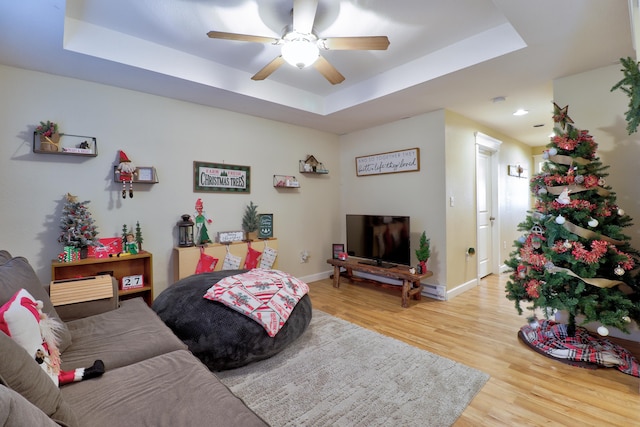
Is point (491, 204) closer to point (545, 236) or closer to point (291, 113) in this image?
point (545, 236)

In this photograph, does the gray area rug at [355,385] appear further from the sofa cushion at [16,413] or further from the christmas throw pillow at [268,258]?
the christmas throw pillow at [268,258]

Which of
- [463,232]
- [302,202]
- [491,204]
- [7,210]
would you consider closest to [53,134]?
[7,210]

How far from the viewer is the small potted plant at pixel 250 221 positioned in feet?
12.0

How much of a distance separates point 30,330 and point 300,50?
2038 mm

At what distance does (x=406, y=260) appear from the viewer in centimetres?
355

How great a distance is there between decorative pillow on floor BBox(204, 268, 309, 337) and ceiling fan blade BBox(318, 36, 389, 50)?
1.84 m

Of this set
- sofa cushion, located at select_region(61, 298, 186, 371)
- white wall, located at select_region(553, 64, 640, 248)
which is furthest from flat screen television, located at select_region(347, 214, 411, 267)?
sofa cushion, located at select_region(61, 298, 186, 371)

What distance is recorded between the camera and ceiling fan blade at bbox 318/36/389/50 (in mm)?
1920

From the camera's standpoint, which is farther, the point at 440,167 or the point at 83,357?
the point at 440,167

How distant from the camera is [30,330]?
3.65ft

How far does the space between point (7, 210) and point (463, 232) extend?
15.5 feet

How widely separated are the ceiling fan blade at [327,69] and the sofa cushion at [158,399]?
7.05ft

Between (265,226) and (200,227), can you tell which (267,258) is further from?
(200,227)

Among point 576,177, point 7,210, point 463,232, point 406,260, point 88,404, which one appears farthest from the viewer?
point 463,232
